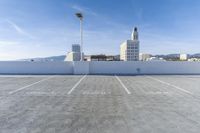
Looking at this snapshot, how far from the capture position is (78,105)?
6.00 meters

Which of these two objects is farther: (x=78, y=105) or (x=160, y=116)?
(x=78, y=105)

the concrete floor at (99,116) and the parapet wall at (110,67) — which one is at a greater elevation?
the parapet wall at (110,67)

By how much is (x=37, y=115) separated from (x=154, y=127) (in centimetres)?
351

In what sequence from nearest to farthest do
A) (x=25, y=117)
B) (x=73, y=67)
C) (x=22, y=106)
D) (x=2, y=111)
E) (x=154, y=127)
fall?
(x=154, y=127)
(x=25, y=117)
(x=2, y=111)
(x=22, y=106)
(x=73, y=67)

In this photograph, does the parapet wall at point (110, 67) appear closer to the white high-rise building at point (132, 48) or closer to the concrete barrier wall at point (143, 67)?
the concrete barrier wall at point (143, 67)

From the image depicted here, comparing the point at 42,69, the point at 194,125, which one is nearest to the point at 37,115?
the point at 194,125

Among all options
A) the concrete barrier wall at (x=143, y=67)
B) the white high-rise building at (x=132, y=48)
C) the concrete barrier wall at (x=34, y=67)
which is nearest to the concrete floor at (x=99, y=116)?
the concrete barrier wall at (x=143, y=67)

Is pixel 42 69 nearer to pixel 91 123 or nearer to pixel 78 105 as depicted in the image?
pixel 78 105

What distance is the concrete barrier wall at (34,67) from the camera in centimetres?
1888

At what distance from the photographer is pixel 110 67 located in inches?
740

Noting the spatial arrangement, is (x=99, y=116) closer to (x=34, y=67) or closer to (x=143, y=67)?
(x=143, y=67)

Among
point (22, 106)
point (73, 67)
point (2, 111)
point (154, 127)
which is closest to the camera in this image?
point (154, 127)

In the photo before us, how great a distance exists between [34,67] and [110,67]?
9362 millimetres

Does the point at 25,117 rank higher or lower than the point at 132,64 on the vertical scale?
lower
